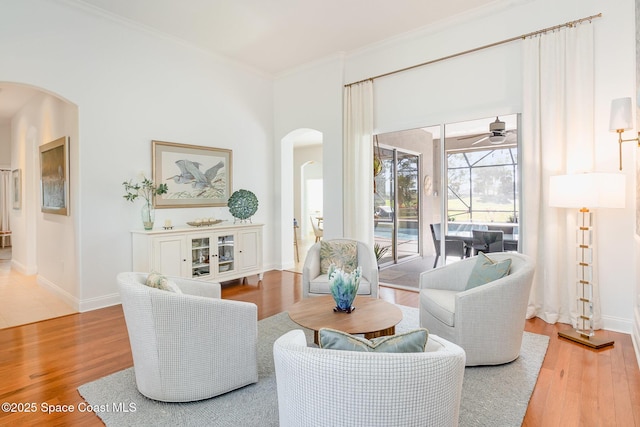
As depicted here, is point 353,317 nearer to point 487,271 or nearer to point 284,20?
point 487,271

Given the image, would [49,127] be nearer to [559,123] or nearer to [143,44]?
[143,44]

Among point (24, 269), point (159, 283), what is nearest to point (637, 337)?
point (159, 283)

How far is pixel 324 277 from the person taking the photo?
3.84 metres

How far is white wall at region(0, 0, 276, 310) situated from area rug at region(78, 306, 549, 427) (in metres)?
2.21

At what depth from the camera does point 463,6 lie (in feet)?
13.6

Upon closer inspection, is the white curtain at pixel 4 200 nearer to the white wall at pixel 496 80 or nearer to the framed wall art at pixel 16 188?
the framed wall art at pixel 16 188

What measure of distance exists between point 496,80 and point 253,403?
4208 millimetres

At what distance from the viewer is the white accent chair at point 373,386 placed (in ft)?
3.70

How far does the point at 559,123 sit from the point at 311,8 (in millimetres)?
3013

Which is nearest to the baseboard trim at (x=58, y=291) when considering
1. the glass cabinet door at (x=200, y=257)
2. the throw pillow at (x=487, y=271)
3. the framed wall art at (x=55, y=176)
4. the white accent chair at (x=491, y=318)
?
the framed wall art at (x=55, y=176)

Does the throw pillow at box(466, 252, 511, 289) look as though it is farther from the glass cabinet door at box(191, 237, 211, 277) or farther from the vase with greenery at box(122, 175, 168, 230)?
the vase with greenery at box(122, 175, 168, 230)

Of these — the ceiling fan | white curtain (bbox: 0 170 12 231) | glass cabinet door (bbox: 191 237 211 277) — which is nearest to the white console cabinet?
glass cabinet door (bbox: 191 237 211 277)

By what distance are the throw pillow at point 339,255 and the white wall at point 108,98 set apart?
2282mm

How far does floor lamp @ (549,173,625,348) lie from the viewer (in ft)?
9.75
